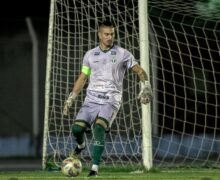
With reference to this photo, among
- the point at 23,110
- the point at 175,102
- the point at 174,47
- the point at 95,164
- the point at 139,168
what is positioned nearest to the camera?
the point at 95,164

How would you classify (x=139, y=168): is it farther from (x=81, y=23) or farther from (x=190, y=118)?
(x=190, y=118)

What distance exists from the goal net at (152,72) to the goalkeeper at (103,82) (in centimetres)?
197

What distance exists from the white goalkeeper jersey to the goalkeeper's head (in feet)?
0.40

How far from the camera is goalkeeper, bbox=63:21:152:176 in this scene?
11578 mm

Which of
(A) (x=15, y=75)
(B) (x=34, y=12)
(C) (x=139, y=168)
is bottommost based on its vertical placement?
(C) (x=139, y=168)

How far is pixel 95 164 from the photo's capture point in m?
11.3

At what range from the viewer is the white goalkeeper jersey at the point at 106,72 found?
38.4ft

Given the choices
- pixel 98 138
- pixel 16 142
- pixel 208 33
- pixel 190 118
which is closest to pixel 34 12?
pixel 16 142

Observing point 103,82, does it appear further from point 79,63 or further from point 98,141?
point 79,63

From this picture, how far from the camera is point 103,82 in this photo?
11.7 metres

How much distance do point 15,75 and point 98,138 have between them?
11.0m

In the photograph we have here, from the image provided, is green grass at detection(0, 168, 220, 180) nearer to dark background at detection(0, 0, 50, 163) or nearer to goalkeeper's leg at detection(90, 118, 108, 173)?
goalkeeper's leg at detection(90, 118, 108, 173)

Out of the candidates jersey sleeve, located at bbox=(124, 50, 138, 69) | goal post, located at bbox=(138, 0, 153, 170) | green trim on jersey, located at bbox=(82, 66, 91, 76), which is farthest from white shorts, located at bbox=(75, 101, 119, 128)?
goal post, located at bbox=(138, 0, 153, 170)

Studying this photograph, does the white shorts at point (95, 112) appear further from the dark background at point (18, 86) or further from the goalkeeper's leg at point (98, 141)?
the dark background at point (18, 86)
